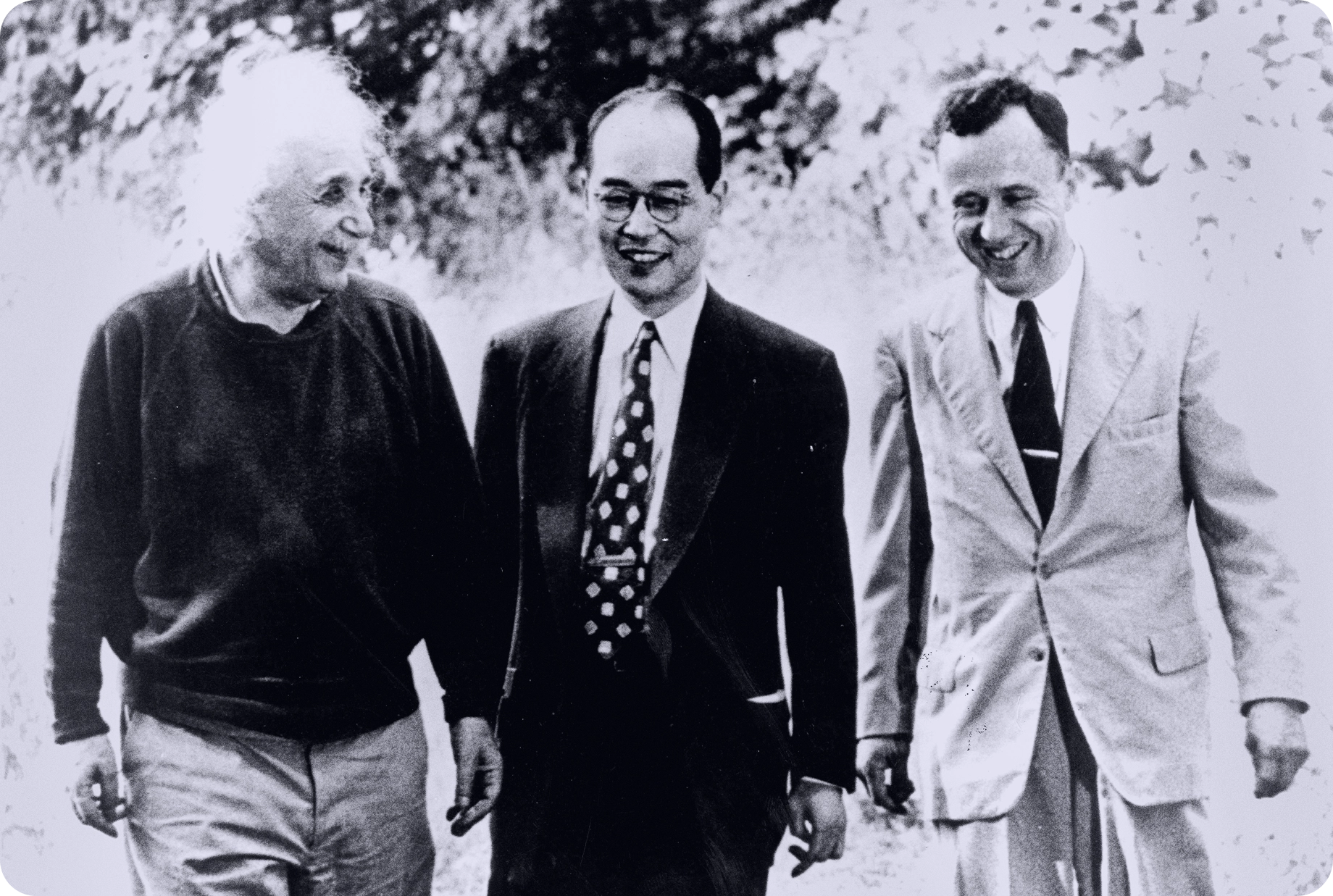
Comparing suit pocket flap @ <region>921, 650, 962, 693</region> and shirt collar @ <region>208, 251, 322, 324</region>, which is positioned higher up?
shirt collar @ <region>208, 251, 322, 324</region>

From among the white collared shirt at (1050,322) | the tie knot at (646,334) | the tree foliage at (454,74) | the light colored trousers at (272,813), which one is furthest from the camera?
the tree foliage at (454,74)

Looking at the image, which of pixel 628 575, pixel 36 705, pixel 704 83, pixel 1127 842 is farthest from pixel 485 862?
pixel 704 83

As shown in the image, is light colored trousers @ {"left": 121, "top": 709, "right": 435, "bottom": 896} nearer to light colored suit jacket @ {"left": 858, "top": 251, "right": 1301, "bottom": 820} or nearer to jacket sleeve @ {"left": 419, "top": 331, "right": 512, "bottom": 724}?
jacket sleeve @ {"left": 419, "top": 331, "right": 512, "bottom": 724}

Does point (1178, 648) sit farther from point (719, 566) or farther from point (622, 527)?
point (622, 527)

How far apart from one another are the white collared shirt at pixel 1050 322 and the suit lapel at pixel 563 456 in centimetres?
77

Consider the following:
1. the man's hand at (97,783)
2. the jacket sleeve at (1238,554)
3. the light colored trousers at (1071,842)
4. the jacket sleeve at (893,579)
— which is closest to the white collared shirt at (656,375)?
the jacket sleeve at (893,579)

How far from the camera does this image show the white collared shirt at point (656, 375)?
2.80m

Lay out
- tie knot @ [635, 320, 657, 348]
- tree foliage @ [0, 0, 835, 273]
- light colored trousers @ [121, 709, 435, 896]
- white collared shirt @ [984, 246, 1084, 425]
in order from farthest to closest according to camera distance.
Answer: tree foliage @ [0, 0, 835, 273] < tie knot @ [635, 320, 657, 348] < white collared shirt @ [984, 246, 1084, 425] < light colored trousers @ [121, 709, 435, 896]

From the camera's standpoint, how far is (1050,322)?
2.78m

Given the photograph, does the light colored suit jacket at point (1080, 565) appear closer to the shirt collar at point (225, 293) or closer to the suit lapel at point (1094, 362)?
the suit lapel at point (1094, 362)

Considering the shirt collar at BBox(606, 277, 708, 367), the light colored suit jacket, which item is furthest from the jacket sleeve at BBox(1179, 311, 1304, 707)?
the shirt collar at BBox(606, 277, 708, 367)

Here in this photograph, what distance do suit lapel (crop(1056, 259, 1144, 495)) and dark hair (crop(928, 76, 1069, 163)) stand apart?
1.00 feet

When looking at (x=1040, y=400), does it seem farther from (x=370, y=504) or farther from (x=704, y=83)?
(x=370, y=504)

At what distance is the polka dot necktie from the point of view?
277cm
